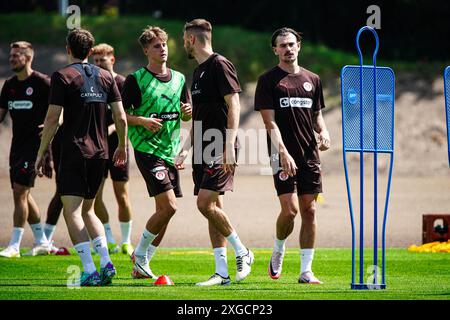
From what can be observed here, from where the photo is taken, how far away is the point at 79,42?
972 centimetres

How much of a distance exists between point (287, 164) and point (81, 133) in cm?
191

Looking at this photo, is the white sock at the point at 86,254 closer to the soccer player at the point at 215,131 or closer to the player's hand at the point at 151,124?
the soccer player at the point at 215,131

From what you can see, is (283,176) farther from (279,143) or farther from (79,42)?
(79,42)

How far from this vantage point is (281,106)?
10.2m

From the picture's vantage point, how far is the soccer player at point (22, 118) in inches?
519

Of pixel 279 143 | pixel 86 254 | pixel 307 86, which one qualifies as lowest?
pixel 86 254

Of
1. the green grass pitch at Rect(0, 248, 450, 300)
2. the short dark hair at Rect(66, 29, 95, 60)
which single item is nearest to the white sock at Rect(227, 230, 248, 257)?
the green grass pitch at Rect(0, 248, 450, 300)

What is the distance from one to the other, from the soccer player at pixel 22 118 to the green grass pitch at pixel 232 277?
0.68 metres

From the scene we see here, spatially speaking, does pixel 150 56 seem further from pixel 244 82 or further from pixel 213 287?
pixel 244 82

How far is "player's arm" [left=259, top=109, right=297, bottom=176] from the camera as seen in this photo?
32.1ft

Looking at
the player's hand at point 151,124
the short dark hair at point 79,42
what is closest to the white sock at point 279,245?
the player's hand at point 151,124

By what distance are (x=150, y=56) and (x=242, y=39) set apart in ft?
81.4

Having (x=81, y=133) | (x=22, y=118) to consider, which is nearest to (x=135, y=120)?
(x=81, y=133)

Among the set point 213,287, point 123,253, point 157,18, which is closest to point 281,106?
point 213,287
